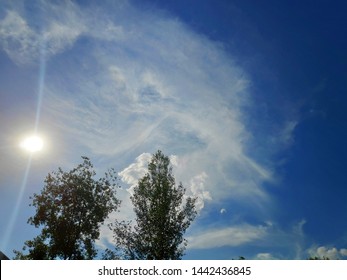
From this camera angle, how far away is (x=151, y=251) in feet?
123

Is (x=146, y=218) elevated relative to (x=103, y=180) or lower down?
lower down

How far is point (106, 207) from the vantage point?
49.8 m

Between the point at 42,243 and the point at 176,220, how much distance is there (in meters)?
21.3

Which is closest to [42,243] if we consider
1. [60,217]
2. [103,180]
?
[60,217]

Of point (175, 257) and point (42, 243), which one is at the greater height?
point (42, 243)

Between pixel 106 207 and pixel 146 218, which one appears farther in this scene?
pixel 106 207

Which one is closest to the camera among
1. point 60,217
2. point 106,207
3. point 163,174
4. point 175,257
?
point 175,257

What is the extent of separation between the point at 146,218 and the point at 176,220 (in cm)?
373
